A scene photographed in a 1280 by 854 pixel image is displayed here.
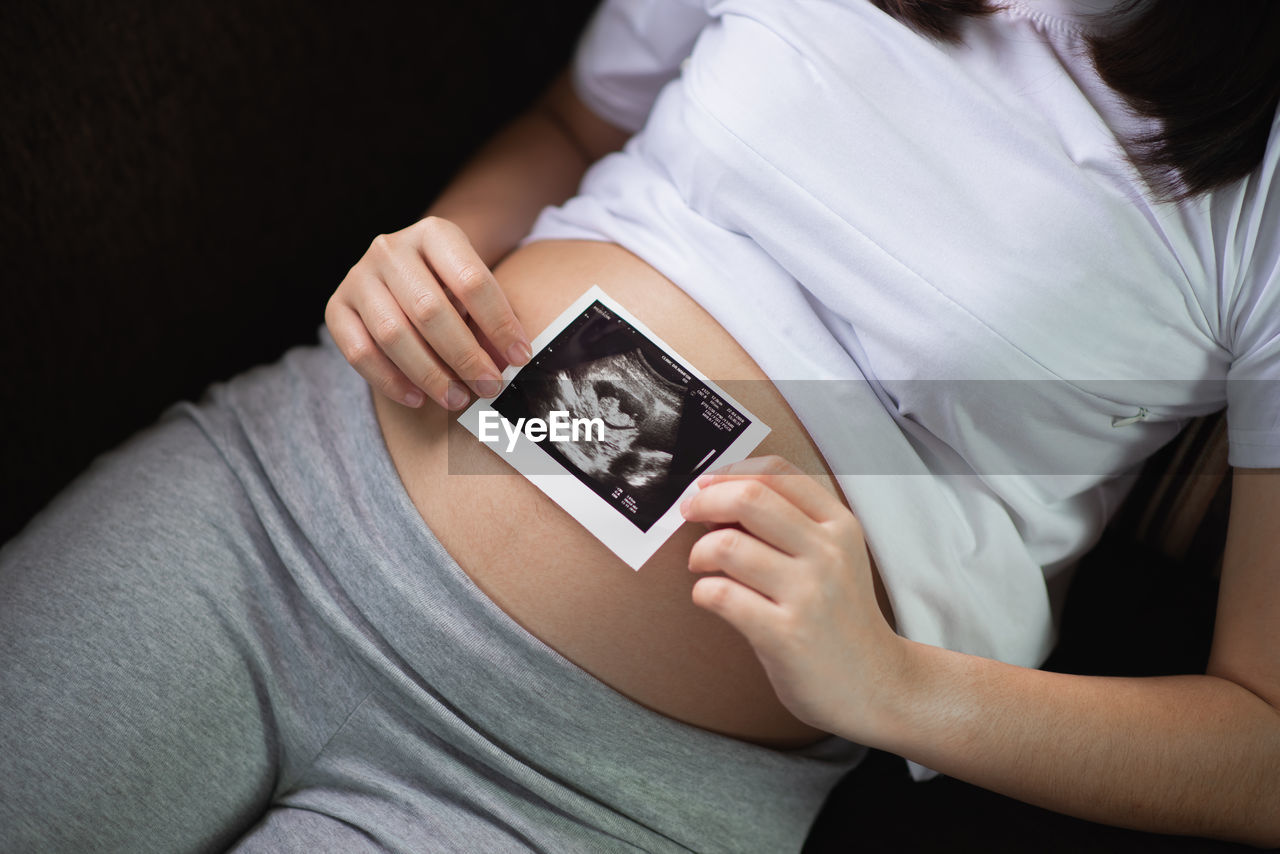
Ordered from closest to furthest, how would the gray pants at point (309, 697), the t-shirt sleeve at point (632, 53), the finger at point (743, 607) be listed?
1. the finger at point (743, 607)
2. the gray pants at point (309, 697)
3. the t-shirt sleeve at point (632, 53)

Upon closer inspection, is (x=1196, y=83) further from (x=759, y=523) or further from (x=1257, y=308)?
(x=759, y=523)

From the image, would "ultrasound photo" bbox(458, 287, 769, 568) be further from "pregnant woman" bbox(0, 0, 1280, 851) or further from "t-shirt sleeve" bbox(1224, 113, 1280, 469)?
"t-shirt sleeve" bbox(1224, 113, 1280, 469)

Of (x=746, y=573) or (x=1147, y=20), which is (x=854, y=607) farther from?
(x=1147, y=20)

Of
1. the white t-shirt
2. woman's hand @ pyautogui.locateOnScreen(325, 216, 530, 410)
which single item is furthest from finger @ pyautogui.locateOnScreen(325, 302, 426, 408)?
the white t-shirt

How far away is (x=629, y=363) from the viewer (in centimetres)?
83

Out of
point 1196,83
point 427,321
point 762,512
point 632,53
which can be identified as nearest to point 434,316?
point 427,321

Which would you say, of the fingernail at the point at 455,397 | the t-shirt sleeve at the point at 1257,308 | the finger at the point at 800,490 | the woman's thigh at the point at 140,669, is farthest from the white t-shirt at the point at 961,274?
the woman's thigh at the point at 140,669

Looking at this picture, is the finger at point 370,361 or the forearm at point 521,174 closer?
the finger at point 370,361

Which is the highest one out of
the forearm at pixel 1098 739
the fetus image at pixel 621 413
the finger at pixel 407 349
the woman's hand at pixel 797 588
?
the finger at pixel 407 349

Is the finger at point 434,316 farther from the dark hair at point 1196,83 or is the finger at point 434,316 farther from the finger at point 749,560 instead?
the dark hair at point 1196,83

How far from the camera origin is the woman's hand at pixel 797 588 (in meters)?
0.67

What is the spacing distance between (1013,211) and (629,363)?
366 millimetres

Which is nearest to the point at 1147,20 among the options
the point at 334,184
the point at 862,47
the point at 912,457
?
the point at 862,47

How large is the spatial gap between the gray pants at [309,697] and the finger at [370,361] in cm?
7
